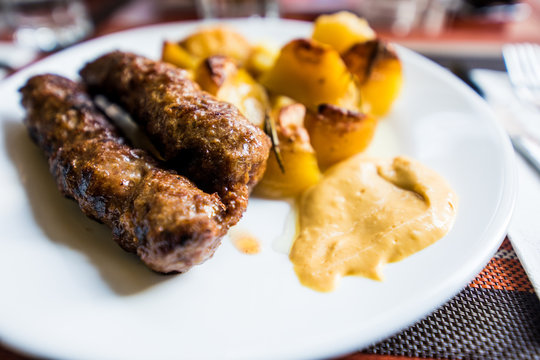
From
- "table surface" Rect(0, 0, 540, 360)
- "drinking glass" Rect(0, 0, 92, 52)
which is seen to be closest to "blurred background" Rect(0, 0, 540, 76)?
"drinking glass" Rect(0, 0, 92, 52)

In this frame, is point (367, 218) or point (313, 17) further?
point (313, 17)

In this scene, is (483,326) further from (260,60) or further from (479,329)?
(260,60)

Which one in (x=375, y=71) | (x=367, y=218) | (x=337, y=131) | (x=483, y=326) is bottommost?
(x=483, y=326)

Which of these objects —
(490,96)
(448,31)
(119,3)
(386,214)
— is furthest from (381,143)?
(119,3)

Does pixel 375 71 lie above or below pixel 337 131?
above

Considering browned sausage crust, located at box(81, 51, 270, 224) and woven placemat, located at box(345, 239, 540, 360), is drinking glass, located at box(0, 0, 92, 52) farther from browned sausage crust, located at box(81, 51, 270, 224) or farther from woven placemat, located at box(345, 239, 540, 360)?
woven placemat, located at box(345, 239, 540, 360)

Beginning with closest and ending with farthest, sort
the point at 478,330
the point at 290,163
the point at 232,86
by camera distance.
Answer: the point at 478,330 → the point at 290,163 → the point at 232,86

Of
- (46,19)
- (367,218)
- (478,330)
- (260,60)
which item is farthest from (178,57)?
(46,19)

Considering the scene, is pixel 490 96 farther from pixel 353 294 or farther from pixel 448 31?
pixel 353 294
